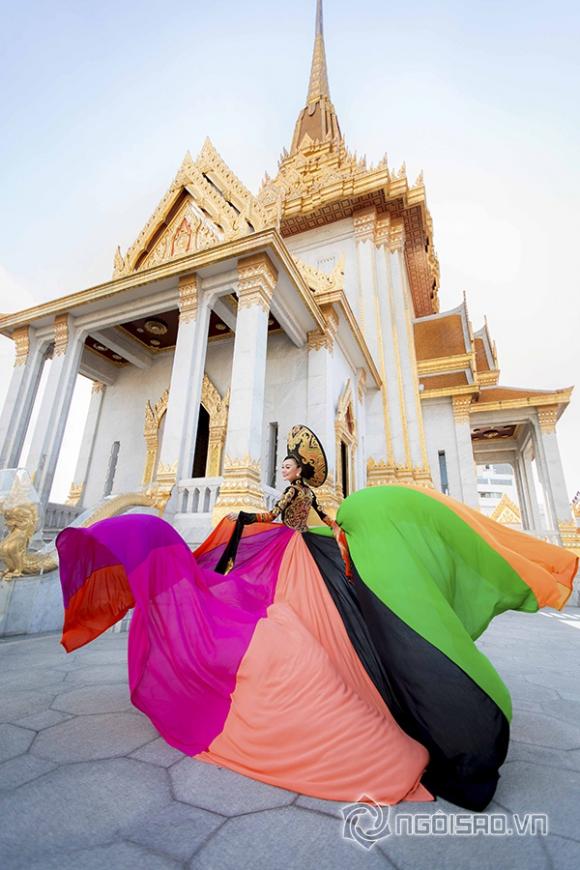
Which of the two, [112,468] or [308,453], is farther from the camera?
[112,468]

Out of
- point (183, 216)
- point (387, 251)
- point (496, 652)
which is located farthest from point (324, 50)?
point (496, 652)

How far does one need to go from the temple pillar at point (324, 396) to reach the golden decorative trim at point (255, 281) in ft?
5.54

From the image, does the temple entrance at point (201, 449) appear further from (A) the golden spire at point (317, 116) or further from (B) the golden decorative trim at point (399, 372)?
(A) the golden spire at point (317, 116)

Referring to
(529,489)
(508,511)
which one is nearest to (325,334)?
(529,489)

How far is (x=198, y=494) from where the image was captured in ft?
19.6

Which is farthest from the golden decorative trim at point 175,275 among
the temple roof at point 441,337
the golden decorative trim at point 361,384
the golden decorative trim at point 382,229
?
the temple roof at point 441,337

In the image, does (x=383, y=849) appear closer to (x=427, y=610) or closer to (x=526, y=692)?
(x=427, y=610)

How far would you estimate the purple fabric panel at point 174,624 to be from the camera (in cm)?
159

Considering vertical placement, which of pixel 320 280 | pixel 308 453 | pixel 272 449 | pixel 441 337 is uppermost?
pixel 441 337

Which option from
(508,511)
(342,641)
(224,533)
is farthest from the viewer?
(508,511)

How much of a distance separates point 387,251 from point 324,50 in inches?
803

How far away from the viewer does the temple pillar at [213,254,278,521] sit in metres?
5.32

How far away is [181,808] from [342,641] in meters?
0.82

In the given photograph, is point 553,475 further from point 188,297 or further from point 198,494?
point 188,297
